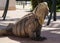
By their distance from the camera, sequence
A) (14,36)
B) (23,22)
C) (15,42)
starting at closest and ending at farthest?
1. (15,42)
2. (23,22)
3. (14,36)

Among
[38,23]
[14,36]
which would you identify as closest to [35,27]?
[38,23]

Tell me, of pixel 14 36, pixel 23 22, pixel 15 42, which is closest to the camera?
pixel 15 42

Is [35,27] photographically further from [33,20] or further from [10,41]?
[10,41]

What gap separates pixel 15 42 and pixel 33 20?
2.15 ft

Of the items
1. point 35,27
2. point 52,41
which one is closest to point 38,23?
point 35,27

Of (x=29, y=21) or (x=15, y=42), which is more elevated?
(x=29, y=21)

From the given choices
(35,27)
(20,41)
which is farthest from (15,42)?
(35,27)

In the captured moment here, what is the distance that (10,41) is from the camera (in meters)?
5.69

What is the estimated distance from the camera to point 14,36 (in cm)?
632

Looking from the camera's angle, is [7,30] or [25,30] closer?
[25,30]

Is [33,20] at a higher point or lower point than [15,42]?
higher

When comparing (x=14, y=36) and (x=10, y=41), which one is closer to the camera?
(x=10, y=41)

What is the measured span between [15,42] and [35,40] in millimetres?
477

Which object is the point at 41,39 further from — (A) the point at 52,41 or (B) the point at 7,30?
(B) the point at 7,30
